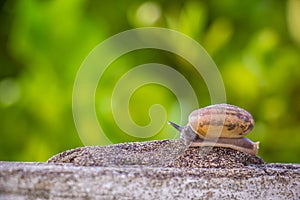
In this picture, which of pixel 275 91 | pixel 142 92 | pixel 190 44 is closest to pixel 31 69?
pixel 142 92

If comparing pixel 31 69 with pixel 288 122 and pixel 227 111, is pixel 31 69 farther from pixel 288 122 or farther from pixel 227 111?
pixel 227 111

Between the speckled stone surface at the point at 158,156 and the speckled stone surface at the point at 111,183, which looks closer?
the speckled stone surface at the point at 111,183

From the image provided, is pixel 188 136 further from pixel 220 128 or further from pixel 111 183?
pixel 111 183

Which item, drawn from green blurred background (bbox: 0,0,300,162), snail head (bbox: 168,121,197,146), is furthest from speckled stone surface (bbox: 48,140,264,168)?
green blurred background (bbox: 0,0,300,162)

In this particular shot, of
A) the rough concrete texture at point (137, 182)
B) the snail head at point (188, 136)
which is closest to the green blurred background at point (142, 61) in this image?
the snail head at point (188, 136)

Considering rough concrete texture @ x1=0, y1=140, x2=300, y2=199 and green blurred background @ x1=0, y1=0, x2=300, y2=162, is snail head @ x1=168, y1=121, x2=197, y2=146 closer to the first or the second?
rough concrete texture @ x1=0, y1=140, x2=300, y2=199

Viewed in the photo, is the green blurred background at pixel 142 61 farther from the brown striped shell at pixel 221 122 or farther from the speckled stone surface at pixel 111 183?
the speckled stone surface at pixel 111 183
